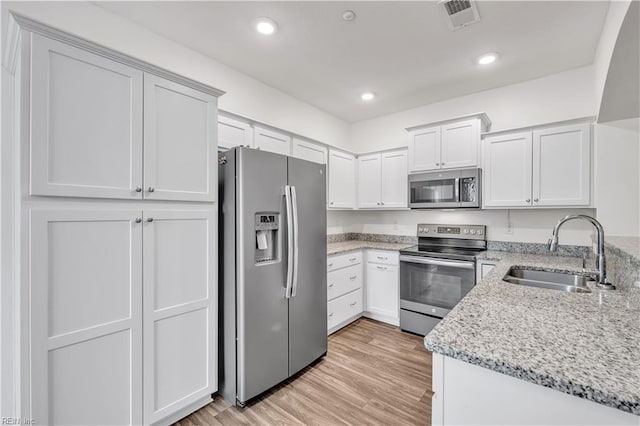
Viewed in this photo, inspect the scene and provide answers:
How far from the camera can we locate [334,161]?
12.1 feet

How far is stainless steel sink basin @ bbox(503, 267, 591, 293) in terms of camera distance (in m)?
1.82

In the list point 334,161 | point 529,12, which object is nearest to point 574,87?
point 529,12

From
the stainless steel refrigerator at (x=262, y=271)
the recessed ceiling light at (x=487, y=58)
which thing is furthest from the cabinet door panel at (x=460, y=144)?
the stainless steel refrigerator at (x=262, y=271)

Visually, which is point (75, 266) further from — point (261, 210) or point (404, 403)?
point (404, 403)

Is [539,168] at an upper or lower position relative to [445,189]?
upper

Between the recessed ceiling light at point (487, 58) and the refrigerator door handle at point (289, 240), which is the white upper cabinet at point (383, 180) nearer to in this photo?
the recessed ceiling light at point (487, 58)

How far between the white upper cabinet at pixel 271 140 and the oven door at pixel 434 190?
5.09ft

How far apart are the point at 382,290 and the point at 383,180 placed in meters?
1.43

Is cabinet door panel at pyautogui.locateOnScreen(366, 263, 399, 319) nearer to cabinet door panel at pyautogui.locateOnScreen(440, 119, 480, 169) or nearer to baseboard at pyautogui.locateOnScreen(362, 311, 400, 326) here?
baseboard at pyautogui.locateOnScreen(362, 311, 400, 326)

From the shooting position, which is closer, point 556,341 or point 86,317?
point 556,341

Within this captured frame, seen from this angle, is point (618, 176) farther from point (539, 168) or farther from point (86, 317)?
point (86, 317)

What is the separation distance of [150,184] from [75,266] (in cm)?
54

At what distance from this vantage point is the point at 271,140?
2.85m

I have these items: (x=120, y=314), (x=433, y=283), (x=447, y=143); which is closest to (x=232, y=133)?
(x=120, y=314)
